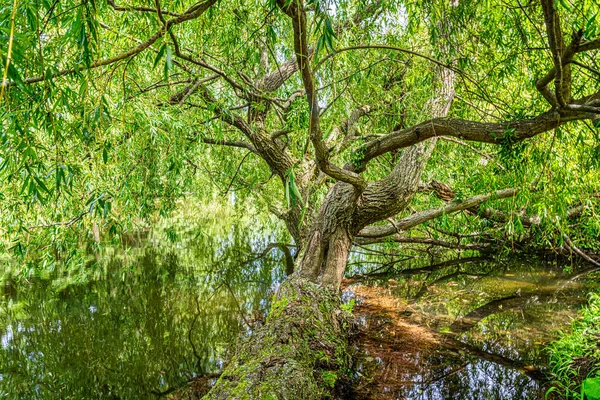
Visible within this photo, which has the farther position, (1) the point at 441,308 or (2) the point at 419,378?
(1) the point at 441,308

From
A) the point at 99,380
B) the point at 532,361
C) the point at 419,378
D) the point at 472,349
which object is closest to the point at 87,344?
the point at 99,380

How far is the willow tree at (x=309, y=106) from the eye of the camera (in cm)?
208

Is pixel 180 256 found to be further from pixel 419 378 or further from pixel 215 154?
pixel 419 378

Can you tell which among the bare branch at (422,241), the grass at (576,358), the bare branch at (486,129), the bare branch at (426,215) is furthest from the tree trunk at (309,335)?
the bare branch at (422,241)

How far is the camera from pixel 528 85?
3.73 meters

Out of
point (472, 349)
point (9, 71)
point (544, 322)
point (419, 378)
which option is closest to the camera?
Answer: point (9, 71)

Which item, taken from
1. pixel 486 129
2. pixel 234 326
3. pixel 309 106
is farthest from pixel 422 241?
pixel 309 106

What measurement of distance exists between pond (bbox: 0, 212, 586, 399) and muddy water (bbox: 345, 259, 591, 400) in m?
0.01

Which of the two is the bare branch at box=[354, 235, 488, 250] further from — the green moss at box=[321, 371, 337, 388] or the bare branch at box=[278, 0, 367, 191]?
the bare branch at box=[278, 0, 367, 191]

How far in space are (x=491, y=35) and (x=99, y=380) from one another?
4738 millimetres

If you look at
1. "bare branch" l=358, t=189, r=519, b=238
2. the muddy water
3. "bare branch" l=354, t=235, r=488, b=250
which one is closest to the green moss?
the muddy water

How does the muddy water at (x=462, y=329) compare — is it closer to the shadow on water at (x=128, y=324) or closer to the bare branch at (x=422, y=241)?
the bare branch at (x=422, y=241)

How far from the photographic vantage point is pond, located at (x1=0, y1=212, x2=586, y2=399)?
3371mm

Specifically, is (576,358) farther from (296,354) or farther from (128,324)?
(128,324)
